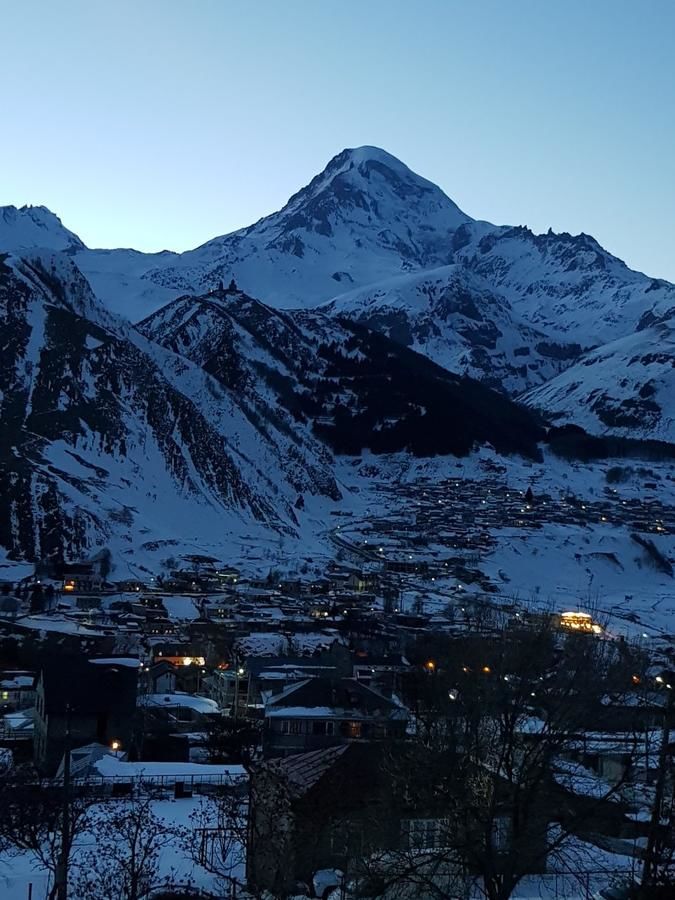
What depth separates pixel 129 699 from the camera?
3584 centimetres

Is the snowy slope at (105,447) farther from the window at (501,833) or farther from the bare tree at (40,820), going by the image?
the window at (501,833)

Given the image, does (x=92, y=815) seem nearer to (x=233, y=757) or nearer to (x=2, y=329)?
(x=233, y=757)

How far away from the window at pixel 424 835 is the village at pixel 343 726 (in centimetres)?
8

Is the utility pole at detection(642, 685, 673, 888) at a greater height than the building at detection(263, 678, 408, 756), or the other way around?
the utility pole at detection(642, 685, 673, 888)

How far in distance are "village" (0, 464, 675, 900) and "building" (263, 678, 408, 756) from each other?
0.10 meters

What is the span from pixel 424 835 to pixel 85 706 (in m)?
21.1

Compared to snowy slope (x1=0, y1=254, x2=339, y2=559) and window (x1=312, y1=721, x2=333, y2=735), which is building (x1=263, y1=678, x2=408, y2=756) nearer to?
window (x1=312, y1=721, x2=333, y2=735)

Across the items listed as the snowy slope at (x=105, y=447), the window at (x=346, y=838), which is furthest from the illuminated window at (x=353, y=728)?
the snowy slope at (x=105, y=447)

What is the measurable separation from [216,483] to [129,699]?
86.1 metres

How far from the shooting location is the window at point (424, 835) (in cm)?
1411

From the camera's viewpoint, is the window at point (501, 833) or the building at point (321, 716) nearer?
the window at point (501, 833)

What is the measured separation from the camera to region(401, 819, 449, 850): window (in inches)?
555

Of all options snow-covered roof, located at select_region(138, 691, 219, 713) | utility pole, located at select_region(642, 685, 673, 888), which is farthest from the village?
snow-covered roof, located at select_region(138, 691, 219, 713)

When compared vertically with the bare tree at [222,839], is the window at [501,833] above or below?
above
